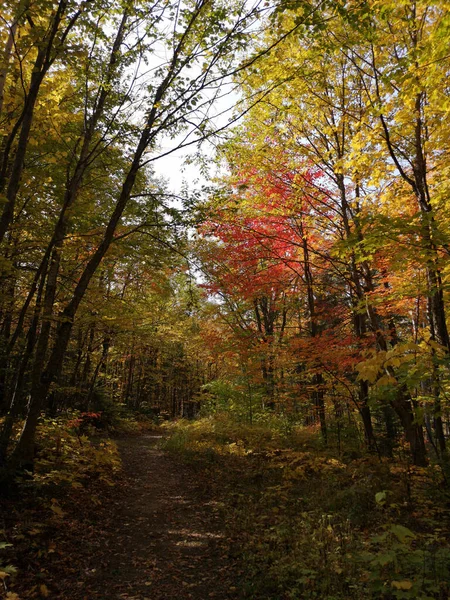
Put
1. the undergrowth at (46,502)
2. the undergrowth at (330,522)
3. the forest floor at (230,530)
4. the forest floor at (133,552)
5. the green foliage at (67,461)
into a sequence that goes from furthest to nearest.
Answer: the green foliage at (67,461) < the undergrowth at (46,502) < the forest floor at (133,552) < the forest floor at (230,530) < the undergrowth at (330,522)

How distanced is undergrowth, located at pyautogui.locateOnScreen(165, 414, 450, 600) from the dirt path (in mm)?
355

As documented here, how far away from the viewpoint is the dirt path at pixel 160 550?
427 centimetres

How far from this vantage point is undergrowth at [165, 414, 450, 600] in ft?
11.5

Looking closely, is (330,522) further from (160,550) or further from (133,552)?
(133,552)

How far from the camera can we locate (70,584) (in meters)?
4.23

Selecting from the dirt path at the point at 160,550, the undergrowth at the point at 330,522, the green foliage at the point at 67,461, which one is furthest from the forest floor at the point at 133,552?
the green foliage at the point at 67,461

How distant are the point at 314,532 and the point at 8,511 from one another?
4.64 meters

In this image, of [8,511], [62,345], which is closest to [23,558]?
[8,511]

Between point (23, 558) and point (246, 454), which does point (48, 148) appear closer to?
point (23, 558)

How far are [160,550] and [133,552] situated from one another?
0.41 meters

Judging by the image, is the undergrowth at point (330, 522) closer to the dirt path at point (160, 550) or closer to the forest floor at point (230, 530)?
the forest floor at point (230, 530)

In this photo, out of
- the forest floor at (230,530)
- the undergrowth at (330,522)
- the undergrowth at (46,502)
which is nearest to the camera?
the undergrowth at (330,522)

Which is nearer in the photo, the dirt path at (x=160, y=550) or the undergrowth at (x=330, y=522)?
the undergrowth at (x=330, y=522)

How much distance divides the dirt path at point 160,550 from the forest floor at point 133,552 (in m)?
0.01
